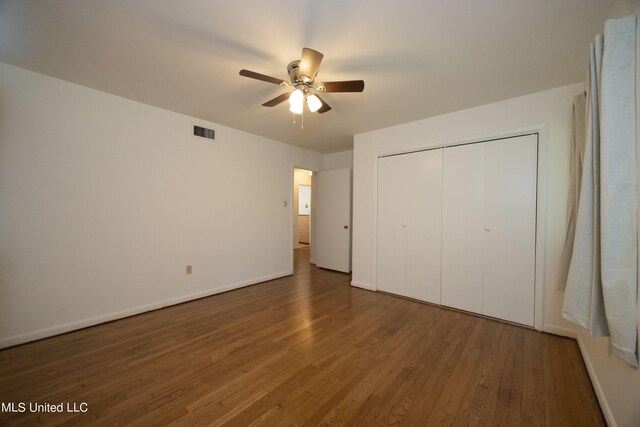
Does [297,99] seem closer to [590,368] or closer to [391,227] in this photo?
[391,227]

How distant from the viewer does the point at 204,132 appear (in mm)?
3314

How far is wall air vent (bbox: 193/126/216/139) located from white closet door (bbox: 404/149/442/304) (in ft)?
9.32

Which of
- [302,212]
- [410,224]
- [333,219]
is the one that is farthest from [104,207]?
[302,212]

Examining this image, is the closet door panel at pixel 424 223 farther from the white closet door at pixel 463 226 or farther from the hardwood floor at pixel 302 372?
the hardwood floor at pixel 302 372

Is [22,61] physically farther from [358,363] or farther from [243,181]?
[358,363]

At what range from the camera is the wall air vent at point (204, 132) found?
3234 mm

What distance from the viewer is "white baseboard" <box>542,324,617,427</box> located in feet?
4.57

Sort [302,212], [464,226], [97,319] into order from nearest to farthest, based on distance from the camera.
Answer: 1. [97,319]
2. [464,226]
3. [302,212]

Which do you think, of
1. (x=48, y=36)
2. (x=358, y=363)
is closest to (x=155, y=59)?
(x=48, y=36)

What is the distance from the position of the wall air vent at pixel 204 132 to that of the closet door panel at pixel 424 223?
9.28 feet

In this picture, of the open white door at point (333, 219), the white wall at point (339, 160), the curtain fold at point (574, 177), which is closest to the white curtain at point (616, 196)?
the curtain fold at point (574, 177)

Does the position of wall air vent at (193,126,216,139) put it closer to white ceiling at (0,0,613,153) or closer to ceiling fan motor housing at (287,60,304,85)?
white ceiling at (0,0,613,153)

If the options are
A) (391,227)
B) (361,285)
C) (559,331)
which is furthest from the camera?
(361,285)

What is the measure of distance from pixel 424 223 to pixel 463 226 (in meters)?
0.46
